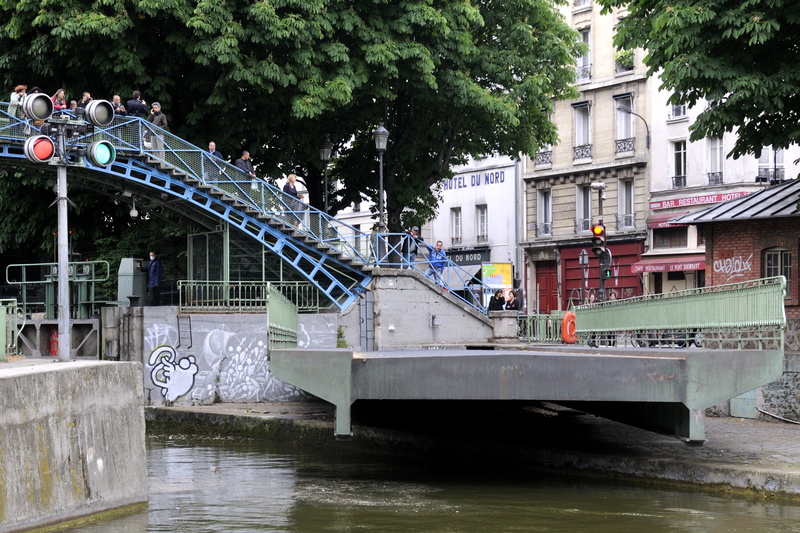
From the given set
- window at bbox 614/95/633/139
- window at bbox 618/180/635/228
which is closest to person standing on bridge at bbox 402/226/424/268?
window at bbox 618/180/635/228

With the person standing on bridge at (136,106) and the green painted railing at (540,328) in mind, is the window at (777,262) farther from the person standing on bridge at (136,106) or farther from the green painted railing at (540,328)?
the person standing on bridge at (136,106)

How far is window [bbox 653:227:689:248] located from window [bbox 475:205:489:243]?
34.8ft

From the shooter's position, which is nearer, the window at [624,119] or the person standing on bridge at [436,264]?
the person standing on bridge at [436,264]

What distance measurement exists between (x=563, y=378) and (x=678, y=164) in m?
36.1

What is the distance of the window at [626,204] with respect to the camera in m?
49.8

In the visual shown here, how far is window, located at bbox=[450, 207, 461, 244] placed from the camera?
5856 centimetres

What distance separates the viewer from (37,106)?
1812 cm

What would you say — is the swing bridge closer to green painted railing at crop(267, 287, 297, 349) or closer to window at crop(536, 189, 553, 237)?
A: green painted railing at crop(267, 287, 297, 349)

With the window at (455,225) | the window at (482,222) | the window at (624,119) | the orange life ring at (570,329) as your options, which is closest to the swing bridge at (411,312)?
the orange life ring at (570,329)

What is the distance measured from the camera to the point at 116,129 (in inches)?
1063

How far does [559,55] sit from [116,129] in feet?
46.9

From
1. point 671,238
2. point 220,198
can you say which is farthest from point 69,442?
point 671,238

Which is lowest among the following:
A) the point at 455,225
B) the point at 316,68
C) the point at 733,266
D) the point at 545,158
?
the point at 733,266

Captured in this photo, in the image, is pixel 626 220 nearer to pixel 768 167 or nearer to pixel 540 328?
pixel 768 167
